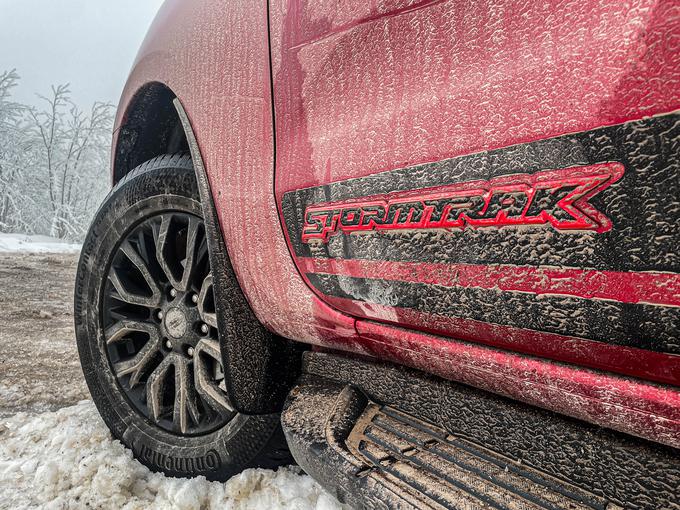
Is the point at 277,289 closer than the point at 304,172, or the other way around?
the point at 304,172

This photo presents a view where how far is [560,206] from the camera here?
0.65 m

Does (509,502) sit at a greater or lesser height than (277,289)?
lesser

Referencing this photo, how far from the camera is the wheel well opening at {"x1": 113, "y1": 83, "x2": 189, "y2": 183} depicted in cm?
172

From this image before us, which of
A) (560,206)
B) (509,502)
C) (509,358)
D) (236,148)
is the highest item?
(236,148)

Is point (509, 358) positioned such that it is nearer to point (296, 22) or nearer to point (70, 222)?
point (296, 22)

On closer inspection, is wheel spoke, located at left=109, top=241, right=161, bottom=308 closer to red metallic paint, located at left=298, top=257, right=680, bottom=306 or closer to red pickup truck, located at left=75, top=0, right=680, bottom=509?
red pickup truck, located at left=75, top=0, right=680, bottom=509

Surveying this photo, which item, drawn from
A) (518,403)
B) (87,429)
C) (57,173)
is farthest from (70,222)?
(518,403)

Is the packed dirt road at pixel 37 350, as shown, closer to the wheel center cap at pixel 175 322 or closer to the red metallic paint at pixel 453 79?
the wheel center cap at pixel 175 322

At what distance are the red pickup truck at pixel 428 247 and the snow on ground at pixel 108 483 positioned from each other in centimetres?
6

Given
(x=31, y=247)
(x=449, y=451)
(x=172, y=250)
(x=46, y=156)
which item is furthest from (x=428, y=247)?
(x=46, y=156)

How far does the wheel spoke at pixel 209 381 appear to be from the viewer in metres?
1.42

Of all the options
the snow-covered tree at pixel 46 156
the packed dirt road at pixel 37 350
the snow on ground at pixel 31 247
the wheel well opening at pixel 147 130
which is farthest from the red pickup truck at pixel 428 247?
the snow-covered tree at pixel 46 156

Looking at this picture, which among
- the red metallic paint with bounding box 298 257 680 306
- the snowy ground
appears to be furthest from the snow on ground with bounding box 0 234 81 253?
the red metallic paint with bounding box 298 257 680 306

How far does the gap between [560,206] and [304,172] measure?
1.84ft
